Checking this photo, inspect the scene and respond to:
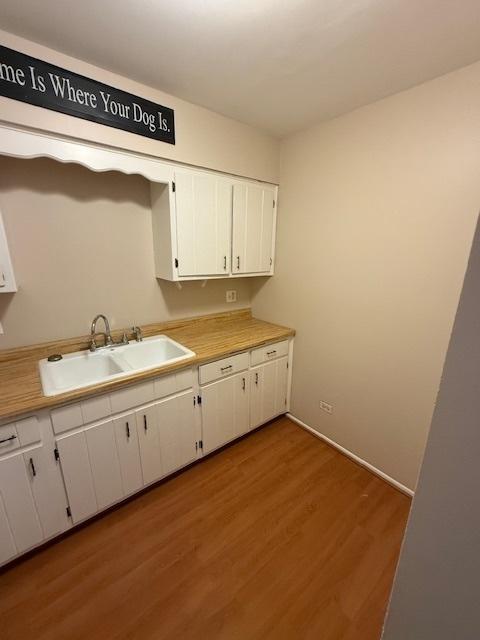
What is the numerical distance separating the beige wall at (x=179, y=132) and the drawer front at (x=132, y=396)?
1.33 meters

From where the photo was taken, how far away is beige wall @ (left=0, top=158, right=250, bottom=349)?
1494 millimetres

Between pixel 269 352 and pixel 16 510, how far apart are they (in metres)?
1.71

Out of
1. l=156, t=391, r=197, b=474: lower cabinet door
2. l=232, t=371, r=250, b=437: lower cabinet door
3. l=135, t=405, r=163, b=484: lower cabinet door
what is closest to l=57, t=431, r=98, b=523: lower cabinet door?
l=135, t=405, r=163, b=484: lower cabinet door

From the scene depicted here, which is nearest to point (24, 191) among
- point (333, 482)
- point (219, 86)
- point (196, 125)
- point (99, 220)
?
point (99, 220)

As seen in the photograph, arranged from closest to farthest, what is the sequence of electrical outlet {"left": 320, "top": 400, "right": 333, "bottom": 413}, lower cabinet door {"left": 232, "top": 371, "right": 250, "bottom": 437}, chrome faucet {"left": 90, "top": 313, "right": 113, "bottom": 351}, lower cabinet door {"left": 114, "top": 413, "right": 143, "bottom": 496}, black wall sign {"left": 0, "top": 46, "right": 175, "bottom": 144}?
1. black wall sign {"left": 0, "top": 46, "right": 175, "bottom": 144}
2. lower cabinet door {"left": 114, "top": 413, "right": 143, "bottom": 496}
3. chrome faucet {"left": 90, "top": 313, "right": 113, "bottom": 351}
4. lower cabinet door {"left": 232, "top": 371, "right": 250, "bottom": 437}
5. electrical outlet {"left": 320, "top": 400, "right": 333, "bottom": 413}

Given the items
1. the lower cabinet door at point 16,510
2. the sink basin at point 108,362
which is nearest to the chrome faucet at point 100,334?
the sink basin at point 108,362

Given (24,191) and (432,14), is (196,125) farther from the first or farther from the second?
(432,14)

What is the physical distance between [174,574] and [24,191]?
2168mm

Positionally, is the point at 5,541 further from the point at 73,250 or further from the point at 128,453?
the point at 73,250

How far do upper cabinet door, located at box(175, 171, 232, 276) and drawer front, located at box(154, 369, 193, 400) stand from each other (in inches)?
27.7

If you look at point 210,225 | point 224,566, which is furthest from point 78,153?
point 224,566

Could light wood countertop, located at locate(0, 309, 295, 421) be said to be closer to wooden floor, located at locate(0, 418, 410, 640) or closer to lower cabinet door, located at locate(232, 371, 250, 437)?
lower cabinet door, located at locate(232, 371, 250, 437)

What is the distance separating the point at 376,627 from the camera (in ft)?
3.70

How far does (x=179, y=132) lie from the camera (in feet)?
5.34
